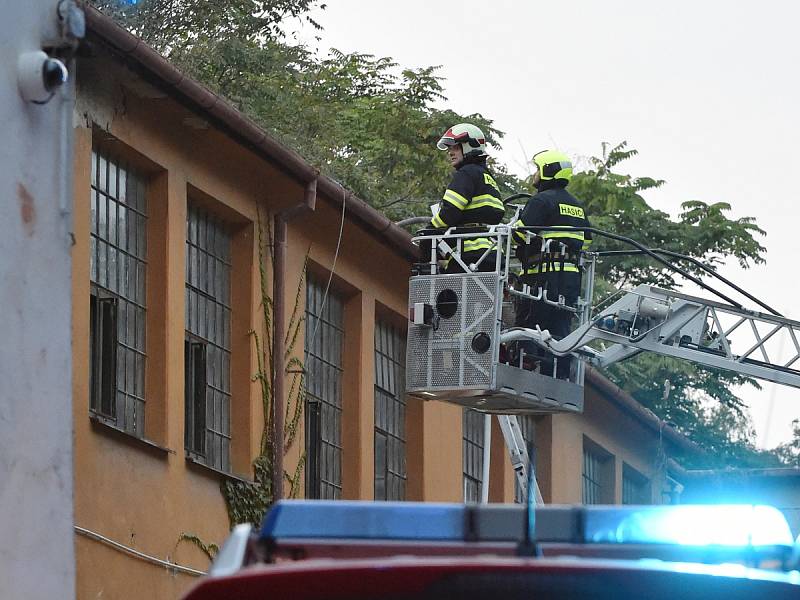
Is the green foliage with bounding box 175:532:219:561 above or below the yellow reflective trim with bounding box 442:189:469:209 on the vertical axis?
below

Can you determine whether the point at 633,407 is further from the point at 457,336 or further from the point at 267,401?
the point at 457,336

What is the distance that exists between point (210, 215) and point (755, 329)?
5261 millimetres

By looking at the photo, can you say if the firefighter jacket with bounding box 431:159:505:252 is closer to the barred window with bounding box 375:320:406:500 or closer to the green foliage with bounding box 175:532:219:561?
the green foliage with bounding box 175:532:219:561

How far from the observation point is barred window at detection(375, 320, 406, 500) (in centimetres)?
2220

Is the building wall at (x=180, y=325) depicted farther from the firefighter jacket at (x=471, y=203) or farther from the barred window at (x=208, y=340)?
the firefighter jacket at (x=471, y=203)

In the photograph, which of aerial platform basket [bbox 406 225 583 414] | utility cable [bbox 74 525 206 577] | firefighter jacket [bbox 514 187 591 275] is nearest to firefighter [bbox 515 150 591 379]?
firefighter jacket [bbox 514 187 591 275]

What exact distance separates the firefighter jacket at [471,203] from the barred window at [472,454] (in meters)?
8.77

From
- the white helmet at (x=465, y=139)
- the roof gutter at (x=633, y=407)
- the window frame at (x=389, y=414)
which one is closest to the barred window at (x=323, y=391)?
the window frame at (x=389, y=414)

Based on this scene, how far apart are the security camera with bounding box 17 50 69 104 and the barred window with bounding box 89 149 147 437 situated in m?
2.05

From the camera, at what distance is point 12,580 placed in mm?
13109

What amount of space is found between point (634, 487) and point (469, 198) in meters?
18.2

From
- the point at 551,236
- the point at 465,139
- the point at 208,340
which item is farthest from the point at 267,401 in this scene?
the point at 465,139

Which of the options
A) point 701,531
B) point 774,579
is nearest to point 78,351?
point 701,531

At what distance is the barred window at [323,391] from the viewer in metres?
20.5
